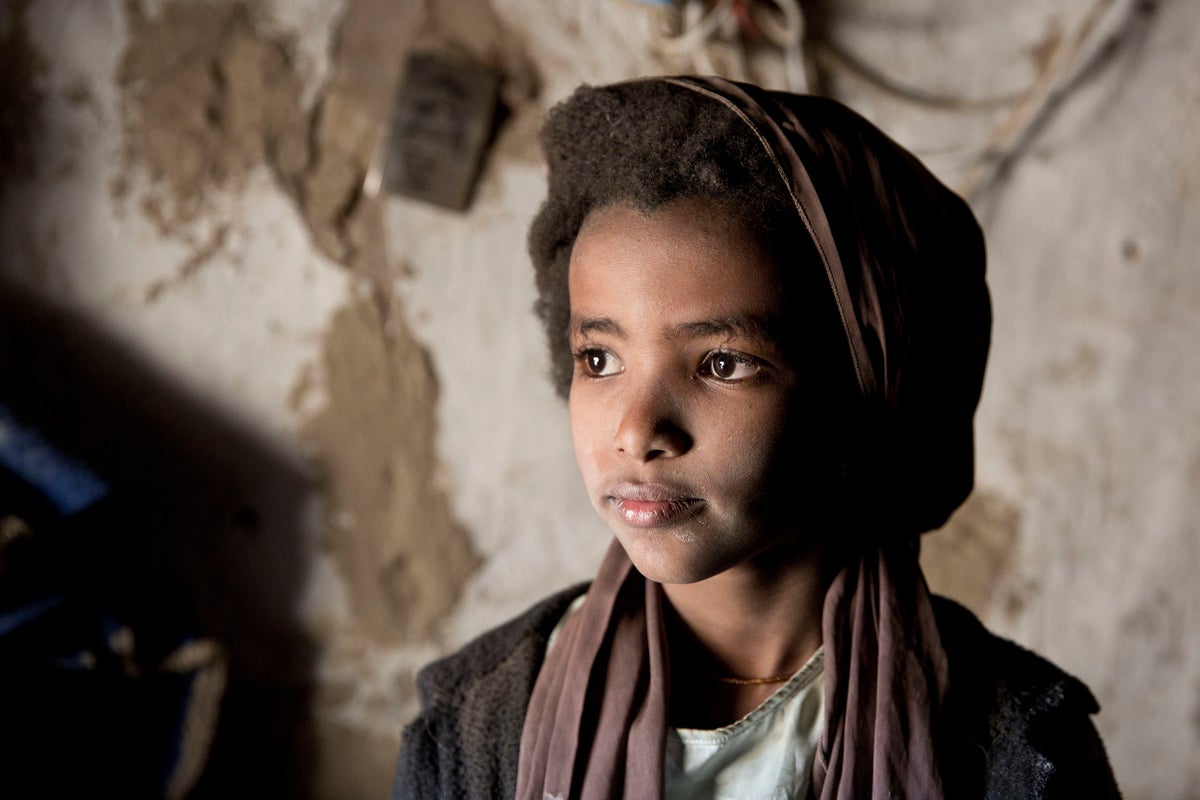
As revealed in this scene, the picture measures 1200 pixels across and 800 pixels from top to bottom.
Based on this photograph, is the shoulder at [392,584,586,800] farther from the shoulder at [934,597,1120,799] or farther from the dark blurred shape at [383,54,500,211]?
the dark blurred shape at [383,54,500,211]

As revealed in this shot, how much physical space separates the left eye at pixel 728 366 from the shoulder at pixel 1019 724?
364 mm

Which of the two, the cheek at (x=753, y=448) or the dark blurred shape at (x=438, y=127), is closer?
the cheek at (x=753, y=448)

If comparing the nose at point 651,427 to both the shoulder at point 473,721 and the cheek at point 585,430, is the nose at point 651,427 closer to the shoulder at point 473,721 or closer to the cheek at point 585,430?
the cheek at point 585,430

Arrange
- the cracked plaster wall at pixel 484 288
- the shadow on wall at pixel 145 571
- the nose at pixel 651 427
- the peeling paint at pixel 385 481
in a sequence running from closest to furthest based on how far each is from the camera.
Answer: the nose at pixel 651 427, the shadow on wall at pixel 145 571, the cracked plaster wall at pixel 484 288, the peeling paint at pixel 385 481

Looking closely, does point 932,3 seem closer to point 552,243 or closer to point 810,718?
point 552,243

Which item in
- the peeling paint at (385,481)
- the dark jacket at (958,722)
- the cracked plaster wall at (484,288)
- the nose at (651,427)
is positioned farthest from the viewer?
the peeling paint at (385,481)

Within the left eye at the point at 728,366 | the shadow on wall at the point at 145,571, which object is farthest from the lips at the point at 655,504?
the shadow on wall at the point at 145,571

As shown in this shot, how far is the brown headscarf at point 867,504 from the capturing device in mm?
851

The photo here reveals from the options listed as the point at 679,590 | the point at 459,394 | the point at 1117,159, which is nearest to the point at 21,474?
the point at 459,394

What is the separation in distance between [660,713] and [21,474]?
1226 millimetres

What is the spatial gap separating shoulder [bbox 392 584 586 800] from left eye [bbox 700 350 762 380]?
0.37 meters

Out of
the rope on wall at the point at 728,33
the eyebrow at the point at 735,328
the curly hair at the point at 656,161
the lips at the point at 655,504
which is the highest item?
the rope on wall at the point at 728,33

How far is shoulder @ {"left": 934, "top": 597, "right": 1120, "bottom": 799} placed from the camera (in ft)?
2.89

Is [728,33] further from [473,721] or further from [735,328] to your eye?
[473,721]
